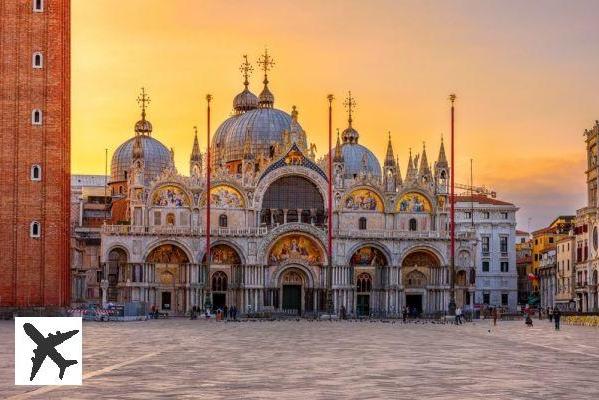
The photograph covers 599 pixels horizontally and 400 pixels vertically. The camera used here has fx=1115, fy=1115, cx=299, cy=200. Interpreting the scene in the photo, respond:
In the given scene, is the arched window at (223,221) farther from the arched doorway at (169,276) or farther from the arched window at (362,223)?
the arched window at (362,223)

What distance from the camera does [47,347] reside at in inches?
478

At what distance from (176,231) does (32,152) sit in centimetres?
2487

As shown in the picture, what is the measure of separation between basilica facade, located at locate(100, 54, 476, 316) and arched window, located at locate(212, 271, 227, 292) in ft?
0.27

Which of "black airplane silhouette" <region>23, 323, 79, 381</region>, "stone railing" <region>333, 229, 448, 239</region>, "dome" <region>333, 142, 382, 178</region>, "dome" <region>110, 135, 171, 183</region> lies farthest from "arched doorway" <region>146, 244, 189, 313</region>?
"black airplane silhouette" <region>23, 323, 79, 381</region>

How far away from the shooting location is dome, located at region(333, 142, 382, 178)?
109875 mm

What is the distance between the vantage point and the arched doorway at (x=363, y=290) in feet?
302

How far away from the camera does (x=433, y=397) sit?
62.3 feet

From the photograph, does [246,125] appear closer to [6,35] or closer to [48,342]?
[6,35]

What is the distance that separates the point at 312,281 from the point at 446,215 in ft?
43.9

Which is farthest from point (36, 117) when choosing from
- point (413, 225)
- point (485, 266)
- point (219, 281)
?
point (485, 266)

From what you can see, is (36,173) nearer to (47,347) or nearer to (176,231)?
(176,231)

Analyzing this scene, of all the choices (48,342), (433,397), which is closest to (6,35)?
(433,397)

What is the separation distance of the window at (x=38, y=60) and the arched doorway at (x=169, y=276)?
26.2 meters

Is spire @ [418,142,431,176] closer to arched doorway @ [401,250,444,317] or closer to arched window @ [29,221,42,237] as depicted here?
arched doorway @ [401,250,444,317]
